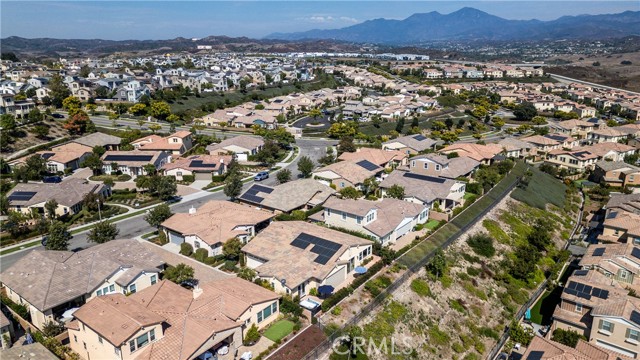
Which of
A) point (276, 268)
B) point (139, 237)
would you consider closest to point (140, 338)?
point (276, 268)

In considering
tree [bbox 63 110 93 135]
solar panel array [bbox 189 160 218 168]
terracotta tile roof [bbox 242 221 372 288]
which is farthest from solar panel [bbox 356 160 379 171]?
tree [bbox 63 110 93 135]

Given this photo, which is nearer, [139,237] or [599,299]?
[599,299]

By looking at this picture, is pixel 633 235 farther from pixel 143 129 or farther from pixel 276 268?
pixel 143 129

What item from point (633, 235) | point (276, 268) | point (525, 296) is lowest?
point (525, 296)

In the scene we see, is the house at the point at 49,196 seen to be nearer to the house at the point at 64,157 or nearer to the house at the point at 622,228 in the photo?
the house at the point at 64,157

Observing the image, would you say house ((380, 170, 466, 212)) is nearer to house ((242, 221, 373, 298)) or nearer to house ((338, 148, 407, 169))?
house ((338, 148, 407, 169))

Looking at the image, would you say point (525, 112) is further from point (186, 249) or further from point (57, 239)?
point (57, 239)

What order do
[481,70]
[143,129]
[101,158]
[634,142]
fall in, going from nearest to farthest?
[101,158]
[143,129]
[634,142]
[481,70]
